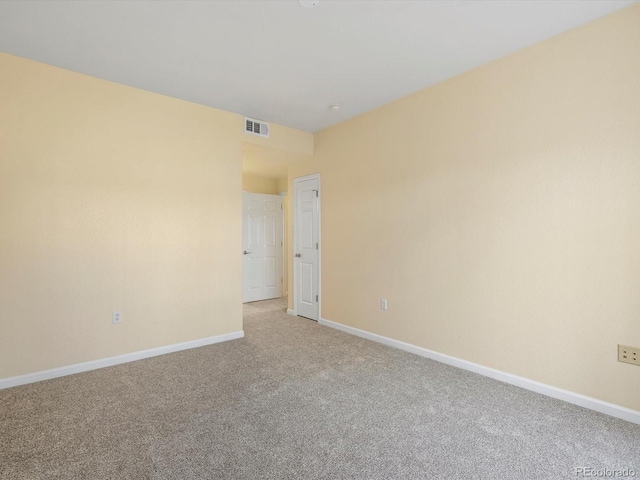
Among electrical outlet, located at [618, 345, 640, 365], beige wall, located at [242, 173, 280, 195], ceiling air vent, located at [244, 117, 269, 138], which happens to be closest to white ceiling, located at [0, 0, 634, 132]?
ceiling air vent, located at [244, 117, 269, 138]

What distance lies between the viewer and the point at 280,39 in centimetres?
239

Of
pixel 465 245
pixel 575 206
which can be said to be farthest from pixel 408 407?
pixel 575 206

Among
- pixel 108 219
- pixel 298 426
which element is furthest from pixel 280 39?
pixel 298 426

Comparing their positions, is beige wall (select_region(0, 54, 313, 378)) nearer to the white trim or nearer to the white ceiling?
the white ceiling

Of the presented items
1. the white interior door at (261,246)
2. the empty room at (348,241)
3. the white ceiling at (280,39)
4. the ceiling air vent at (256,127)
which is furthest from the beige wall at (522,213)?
the white interior door at (261,246)

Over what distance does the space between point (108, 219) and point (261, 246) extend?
3.23 meters

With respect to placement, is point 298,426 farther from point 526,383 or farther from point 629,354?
point 629,354

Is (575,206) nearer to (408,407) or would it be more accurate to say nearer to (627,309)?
(627,309)

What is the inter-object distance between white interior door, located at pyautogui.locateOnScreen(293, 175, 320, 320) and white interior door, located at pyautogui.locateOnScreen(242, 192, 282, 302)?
52.9 inches

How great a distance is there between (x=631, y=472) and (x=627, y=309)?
37.8 inches

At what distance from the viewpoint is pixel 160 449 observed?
5.84 feet

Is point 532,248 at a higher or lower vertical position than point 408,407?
higher

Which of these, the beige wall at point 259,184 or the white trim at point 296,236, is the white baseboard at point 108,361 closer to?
the white trim at point 296,236

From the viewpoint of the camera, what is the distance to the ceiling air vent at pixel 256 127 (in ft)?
12.9
